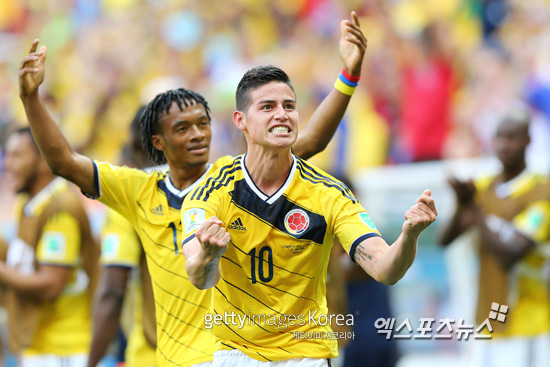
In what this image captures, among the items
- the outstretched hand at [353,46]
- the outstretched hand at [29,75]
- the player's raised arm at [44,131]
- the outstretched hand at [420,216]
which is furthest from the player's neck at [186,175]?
the outstretched hand at [420,216]

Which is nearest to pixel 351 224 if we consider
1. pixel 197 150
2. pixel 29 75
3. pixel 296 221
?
pixel 296 221

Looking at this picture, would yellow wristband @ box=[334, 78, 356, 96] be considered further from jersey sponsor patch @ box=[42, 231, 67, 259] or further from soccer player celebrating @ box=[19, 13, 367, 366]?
jersey sponsor patch @ box=[42, 231, 67, 259]

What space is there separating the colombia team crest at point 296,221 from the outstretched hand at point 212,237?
596mm

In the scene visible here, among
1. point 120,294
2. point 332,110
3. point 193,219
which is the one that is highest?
point 332,110

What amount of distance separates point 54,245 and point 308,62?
28.1 ft

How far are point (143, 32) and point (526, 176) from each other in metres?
11.4

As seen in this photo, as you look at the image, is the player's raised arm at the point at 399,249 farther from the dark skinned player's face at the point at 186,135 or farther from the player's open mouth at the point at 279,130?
the dark skinned player's face at the point at 186,135

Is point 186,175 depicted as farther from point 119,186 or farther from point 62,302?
point 62,302

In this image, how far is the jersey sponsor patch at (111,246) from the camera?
243 inches

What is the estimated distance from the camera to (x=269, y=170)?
429 centimetres

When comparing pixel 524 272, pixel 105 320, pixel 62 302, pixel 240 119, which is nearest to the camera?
pixel 240 119

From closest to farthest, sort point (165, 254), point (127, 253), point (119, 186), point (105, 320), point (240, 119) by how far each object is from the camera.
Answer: point (240, 119) → point (165, 254) → point (119, 186) → point (105, 320) → point (127, 253)

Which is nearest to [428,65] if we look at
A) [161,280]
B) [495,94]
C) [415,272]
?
[495,94]

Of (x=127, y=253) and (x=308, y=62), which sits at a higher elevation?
(x=308, y=62)
